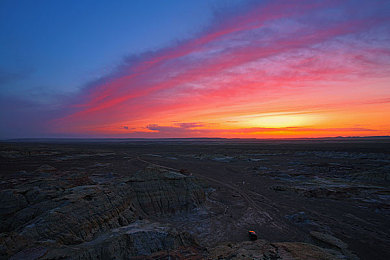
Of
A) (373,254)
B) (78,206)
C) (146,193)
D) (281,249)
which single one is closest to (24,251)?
(78,206)

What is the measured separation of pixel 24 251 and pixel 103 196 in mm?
5164

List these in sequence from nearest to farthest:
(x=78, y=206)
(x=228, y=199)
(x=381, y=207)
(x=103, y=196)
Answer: (x=78, y=206), (x=103, y=196), (x=381, y=207), (x=228, y=199)

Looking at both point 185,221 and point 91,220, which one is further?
point 185,221

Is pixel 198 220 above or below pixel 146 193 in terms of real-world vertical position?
below

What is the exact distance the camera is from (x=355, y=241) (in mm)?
11875

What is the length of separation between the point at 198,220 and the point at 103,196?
25.1 feet

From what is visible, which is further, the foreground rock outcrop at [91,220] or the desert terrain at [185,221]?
the desert terrain at [185,221]

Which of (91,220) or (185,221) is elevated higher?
(91,220)

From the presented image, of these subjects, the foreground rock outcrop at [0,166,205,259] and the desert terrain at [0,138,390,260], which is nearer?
the foreground rock outcrop at [0,166,205,259]

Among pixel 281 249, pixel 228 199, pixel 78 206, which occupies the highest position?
pixel 78 206

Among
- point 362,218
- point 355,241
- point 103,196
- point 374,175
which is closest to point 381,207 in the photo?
point 362,218

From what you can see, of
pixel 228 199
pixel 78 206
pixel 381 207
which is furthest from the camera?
pixel 228 199

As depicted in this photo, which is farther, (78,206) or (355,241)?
(355,241)

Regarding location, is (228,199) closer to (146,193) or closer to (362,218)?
(146,193)
